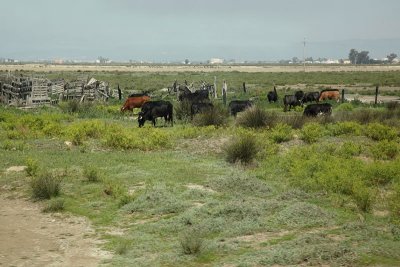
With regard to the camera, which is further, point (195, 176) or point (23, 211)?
point (195, 176)

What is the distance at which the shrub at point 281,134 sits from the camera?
17.5 metres

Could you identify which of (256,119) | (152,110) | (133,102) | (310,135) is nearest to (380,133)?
(310,135)

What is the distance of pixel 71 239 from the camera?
28.8 feet

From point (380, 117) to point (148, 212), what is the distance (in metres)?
15.7

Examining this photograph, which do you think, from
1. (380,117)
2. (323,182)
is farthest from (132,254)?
(380,117)

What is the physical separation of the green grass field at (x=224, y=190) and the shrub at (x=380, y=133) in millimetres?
39

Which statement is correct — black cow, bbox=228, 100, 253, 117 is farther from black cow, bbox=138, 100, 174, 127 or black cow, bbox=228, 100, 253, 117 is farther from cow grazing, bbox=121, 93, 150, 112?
cow grazing, bbox=121, 93, 150, 112

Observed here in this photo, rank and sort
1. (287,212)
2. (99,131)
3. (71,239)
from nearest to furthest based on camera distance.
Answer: (71,239) < (287,212) < (99,131)

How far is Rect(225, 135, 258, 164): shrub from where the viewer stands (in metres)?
14.5

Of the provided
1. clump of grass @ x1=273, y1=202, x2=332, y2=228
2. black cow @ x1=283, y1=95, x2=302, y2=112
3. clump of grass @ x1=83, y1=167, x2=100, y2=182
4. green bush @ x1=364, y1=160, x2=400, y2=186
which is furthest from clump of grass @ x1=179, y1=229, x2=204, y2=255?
black cow @ x1=283, y1=95, x2=302, y2=112

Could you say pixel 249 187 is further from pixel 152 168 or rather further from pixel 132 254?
pixel 132 254

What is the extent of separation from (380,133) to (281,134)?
358cm

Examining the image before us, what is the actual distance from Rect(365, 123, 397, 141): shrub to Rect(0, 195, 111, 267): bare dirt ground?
11.8 meters

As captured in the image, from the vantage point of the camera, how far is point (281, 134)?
17.6 meters
